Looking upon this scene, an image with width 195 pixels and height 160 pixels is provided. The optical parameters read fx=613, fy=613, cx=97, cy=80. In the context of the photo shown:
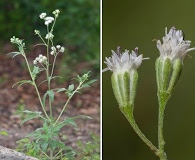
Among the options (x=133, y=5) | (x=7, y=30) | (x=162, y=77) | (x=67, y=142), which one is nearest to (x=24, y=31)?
(x=7, y=30)

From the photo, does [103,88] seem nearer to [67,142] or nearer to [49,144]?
[49,144]

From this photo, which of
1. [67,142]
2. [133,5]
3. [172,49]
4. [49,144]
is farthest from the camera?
[67,142]

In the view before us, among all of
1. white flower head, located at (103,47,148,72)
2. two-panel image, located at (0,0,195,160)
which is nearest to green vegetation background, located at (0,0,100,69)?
two-panel image, located at (0,0,195,160)

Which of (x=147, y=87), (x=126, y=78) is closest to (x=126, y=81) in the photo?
(x=126, y=78)

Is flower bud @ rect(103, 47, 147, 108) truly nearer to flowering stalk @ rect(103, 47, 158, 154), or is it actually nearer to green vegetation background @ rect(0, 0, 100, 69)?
flowering stalk @ rect(103, 47, 158, 154)

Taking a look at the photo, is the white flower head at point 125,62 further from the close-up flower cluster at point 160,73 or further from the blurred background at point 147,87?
the blurred background at point 147,87

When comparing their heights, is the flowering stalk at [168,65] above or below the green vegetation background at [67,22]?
below

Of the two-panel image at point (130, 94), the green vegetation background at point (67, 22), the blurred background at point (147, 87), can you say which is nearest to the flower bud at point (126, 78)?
the two-panel image at point (130, 94)
